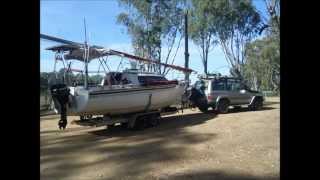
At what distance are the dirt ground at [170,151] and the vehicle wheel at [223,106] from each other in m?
2.46

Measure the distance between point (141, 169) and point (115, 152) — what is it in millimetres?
2737

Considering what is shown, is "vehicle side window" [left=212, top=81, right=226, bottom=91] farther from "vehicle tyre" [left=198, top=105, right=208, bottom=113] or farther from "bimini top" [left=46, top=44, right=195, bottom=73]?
"bimini top" [left=46, top=44, right=195, bottom=73]

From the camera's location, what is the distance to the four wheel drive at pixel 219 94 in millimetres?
22938

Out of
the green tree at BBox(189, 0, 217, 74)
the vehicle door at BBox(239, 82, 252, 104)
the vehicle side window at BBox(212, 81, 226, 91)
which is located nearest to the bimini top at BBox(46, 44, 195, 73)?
the vehicle side window at BBox(212, 81, 226, 91)

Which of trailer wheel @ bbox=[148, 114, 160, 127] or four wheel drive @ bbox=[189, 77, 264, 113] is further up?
four wheel drive @ bbox=[189, 77, 264, 113]

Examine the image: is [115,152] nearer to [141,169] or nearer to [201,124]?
[141,169]

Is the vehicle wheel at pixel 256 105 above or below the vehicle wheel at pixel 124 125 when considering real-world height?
above

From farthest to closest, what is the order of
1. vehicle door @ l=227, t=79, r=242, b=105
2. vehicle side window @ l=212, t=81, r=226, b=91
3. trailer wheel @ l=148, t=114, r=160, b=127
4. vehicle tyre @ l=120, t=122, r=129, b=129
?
vehicle door @ l=227, t=79, r=242, b=105
vehicle side window @ l=212, t=81, r=226, b=91
trailer wheel @ l=148, t=114, r=160, b=127
vehicle tyre @ l=120, t=122, r=129, b=129

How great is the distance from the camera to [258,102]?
25281 mm

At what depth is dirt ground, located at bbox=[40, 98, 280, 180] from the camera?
36.2 feet

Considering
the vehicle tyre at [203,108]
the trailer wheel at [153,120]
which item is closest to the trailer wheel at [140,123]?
the trailer wheel at [153,120]

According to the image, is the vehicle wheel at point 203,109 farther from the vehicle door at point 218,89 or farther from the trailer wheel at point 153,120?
the trailer wheel at point 153,120

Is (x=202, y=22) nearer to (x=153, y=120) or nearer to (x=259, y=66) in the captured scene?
(x=259, y=66)
